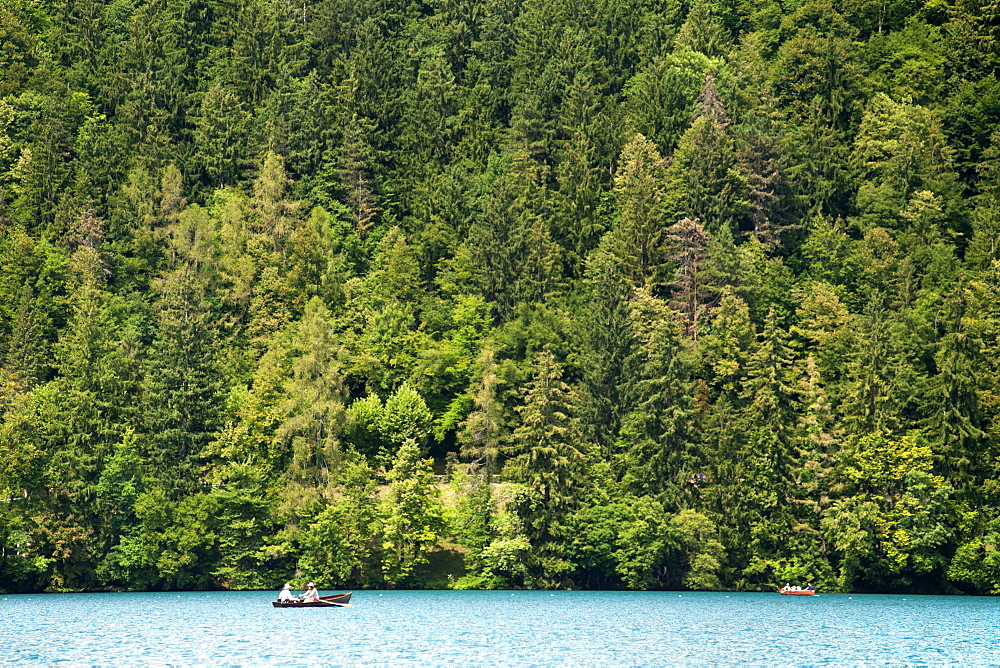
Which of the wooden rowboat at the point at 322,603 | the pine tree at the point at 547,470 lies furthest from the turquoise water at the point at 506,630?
the pine tree at the point at 547,470

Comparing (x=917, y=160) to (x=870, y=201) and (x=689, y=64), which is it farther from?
(x=689, y=64)

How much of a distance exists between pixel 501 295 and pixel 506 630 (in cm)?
6887

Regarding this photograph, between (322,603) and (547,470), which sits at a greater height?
(547,470)

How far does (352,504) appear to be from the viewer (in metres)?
113

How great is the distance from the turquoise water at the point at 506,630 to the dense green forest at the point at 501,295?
832cm

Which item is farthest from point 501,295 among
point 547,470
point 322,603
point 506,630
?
point 506,630

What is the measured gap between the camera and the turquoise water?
213 feet

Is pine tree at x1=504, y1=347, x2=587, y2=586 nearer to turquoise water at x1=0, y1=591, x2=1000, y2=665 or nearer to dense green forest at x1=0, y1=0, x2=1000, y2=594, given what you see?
dense green forest at x1=0, y1=0, x2=1000, y2=594

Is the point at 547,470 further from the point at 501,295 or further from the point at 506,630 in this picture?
the point at 506,630

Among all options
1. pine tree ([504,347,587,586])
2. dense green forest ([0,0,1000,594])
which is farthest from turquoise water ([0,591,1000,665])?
dense green forest ([0,0,1000,594])

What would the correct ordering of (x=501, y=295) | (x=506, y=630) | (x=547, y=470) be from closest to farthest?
(x=506, y=630), (x=547, y=470), (x=501, y=295)

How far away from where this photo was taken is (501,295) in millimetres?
143250

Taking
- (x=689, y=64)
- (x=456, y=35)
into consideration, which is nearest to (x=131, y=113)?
(x=456, y=35)

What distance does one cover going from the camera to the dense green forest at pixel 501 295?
365ft
